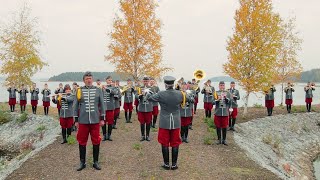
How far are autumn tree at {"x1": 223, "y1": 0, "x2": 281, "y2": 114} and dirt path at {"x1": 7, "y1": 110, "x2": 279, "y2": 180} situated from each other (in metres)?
8.49

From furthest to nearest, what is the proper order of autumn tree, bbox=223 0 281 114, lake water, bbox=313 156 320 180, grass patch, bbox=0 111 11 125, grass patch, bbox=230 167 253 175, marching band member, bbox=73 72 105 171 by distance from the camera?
grass patch, bbox=0 111 11 125 → autumn tree, bbox=223 0 281 114 → lake water, bbox=313 156 320 180 → grass patch, bbox=230 167 253 175 → marching band member, bbox=73 72 105 171

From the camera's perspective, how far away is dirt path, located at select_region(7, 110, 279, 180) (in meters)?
8.77

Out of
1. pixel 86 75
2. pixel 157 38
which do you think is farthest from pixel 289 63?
pixel 86 75

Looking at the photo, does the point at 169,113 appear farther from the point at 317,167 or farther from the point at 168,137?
the point at 317,167

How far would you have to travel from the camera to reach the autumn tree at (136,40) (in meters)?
23.2

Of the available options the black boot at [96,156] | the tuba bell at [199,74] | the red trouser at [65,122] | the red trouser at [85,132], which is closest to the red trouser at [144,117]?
the tuba bell at [199,74]

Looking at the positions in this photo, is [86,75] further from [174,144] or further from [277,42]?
[277,42]

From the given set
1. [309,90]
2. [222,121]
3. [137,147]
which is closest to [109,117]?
[137,147]

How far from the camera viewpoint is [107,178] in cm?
839

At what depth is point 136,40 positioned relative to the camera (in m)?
23.4

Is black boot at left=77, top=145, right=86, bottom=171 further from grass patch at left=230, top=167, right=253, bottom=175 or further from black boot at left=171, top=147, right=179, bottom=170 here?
grass patch at left=230, top=167, right=253, bottom=175

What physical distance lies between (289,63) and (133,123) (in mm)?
17323

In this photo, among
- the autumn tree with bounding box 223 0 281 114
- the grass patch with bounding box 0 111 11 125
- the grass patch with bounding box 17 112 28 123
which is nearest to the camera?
the autumn tree with bounding box 223 0 281 114

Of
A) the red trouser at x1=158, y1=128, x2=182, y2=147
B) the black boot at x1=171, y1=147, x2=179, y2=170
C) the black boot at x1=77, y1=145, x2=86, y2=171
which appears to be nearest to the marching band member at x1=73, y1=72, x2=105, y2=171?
the black boot at x1=77, y1=145, x2=86, y2=171
